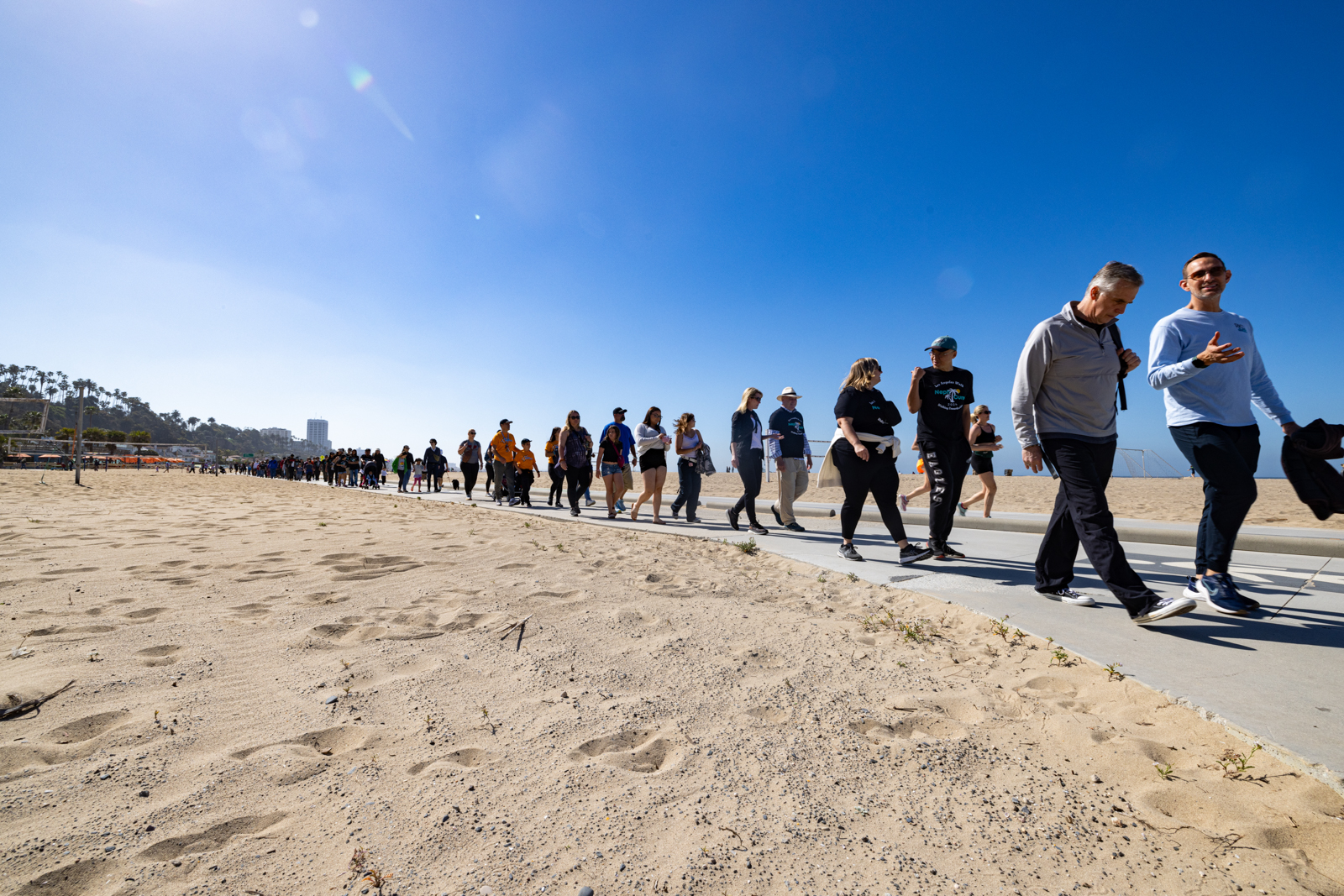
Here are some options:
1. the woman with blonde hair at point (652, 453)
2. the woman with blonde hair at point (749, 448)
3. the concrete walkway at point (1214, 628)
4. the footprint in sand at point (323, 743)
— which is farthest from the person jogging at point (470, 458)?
the footprint in sand at point (323, 743)

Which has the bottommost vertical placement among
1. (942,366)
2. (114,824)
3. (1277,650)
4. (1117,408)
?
(114,824)

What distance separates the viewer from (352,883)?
52.7 inches

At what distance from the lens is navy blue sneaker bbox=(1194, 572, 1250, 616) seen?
315cm

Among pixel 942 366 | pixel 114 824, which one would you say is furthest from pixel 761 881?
pixel 942 366

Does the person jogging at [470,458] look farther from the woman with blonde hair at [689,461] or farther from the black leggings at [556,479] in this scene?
the woman with blonde hair at [689,461]

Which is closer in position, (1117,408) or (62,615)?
(62,615)

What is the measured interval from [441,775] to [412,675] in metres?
0.89

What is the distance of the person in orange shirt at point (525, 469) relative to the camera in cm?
1205

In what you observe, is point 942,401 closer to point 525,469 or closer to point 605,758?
point 605,758

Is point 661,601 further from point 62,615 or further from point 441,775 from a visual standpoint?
point 62,615

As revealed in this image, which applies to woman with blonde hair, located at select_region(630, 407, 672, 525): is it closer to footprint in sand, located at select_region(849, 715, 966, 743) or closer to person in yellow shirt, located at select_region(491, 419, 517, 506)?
person in yellow shirt, located at select_region(491, 419, 517, 506)

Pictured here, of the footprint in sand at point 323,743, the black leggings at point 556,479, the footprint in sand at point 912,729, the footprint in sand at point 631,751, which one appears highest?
the black leggings at point 556,479

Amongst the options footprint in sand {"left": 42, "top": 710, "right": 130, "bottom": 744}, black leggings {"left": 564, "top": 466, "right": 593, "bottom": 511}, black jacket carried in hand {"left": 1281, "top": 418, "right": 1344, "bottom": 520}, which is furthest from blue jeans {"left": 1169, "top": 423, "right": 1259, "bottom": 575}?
black leggings {"left": 564, "top": 466, "right": 593, "bottom": 511}

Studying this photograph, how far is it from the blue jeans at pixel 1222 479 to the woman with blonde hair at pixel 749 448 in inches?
172
